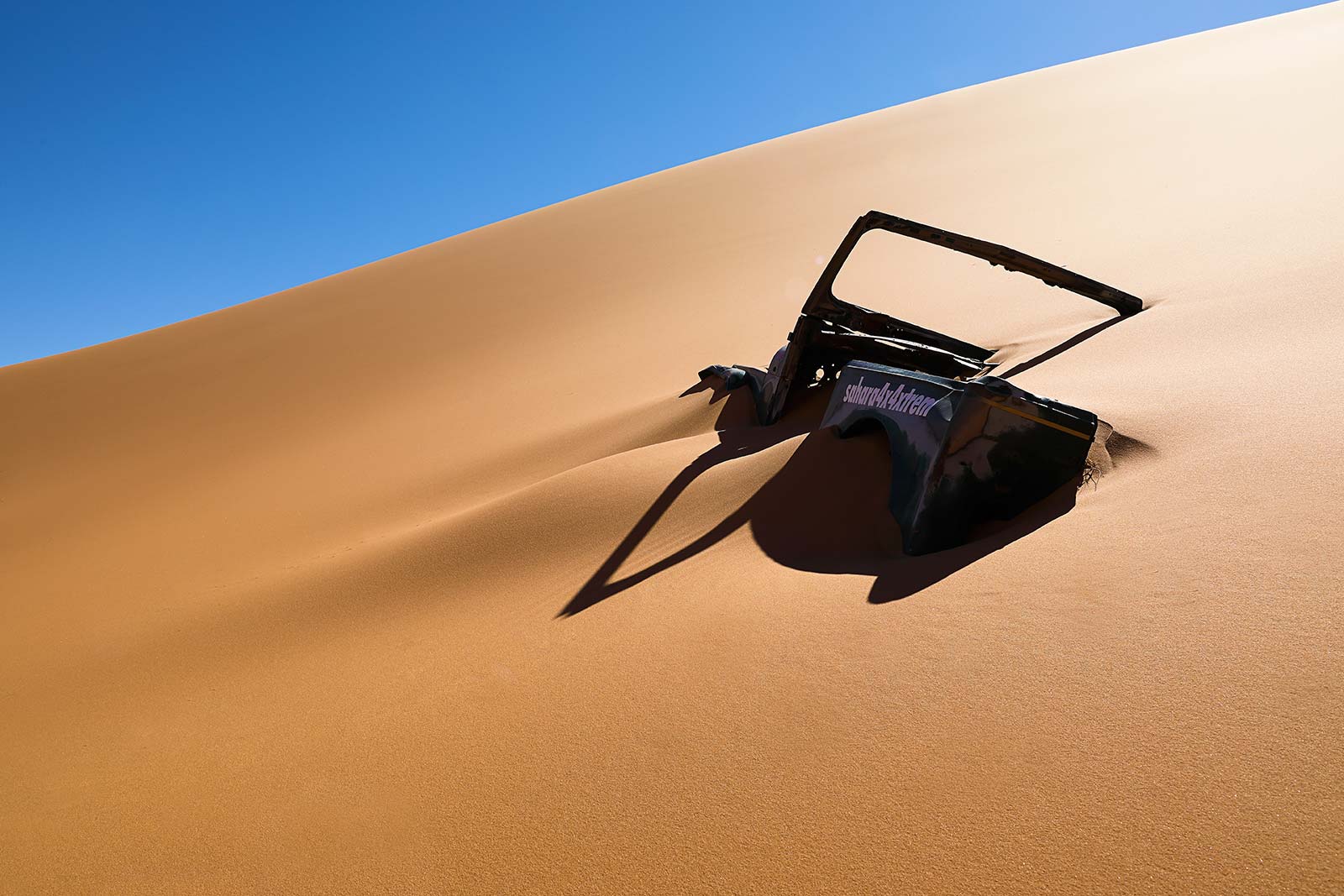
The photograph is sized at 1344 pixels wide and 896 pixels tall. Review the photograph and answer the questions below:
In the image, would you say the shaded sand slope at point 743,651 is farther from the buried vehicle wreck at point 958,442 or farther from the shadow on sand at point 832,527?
the buried vehicle wreck at point 958,442

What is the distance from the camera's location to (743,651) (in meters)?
2.42

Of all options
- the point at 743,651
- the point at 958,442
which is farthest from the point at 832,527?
the point at 743,651

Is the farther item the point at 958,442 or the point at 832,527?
the point at 832,527

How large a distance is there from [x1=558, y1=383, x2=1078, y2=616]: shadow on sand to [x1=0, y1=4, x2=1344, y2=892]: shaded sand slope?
0.02 metres

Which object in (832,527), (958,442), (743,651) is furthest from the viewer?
(832,527)

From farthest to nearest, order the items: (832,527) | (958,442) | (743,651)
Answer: (832,527), (958,442), (743,651)

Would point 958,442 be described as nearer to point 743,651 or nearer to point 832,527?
point 832,527

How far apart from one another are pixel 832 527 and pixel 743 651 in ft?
3.29

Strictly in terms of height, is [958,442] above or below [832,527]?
above

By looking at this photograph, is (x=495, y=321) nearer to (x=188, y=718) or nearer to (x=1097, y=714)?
(x=188, y=718)

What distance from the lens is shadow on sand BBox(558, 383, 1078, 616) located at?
2.69 m

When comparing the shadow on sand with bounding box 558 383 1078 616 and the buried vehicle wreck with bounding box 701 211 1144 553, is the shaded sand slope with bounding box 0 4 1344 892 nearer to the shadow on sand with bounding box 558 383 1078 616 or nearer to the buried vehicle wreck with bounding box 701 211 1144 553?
the shadow on sand with bounding box 558 383 1078 616

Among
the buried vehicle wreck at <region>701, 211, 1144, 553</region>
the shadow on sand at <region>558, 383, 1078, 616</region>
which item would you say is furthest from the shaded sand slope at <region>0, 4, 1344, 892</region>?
the buried vehicle wreck at <region>701, 211, 1144, 553</region>

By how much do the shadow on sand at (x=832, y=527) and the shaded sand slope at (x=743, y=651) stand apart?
0.07 feet
